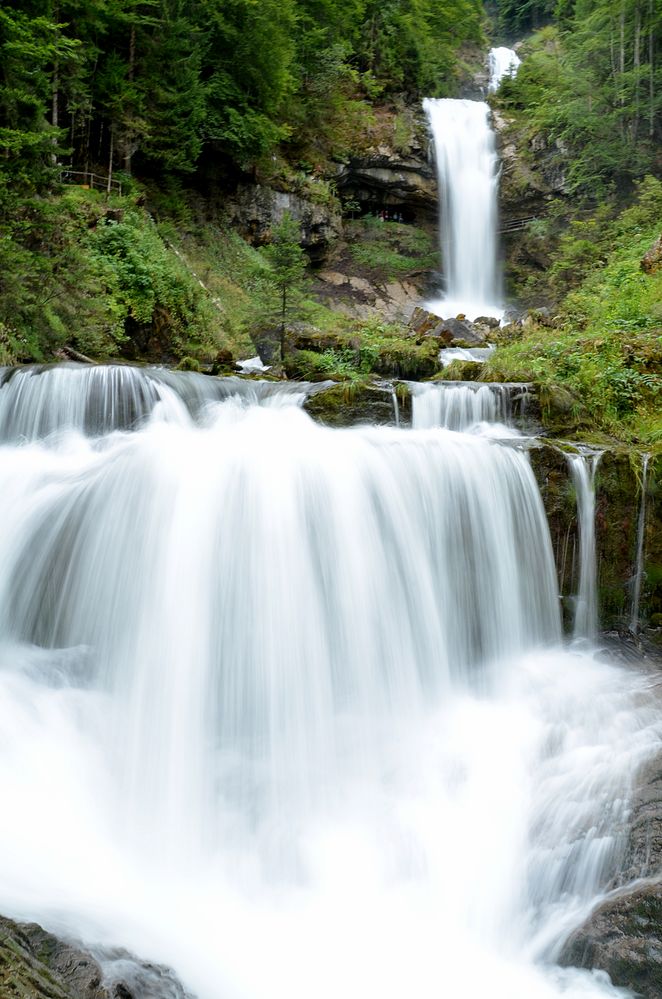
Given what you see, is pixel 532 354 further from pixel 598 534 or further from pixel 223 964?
pixel 223 964

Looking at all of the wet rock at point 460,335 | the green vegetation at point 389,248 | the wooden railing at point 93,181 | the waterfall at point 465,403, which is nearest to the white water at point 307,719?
the waterfall at point 465,403

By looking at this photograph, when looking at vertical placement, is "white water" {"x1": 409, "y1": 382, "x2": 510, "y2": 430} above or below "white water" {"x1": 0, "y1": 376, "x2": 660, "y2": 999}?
above

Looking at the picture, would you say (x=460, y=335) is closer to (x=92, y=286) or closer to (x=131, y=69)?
(x=92, y=286)

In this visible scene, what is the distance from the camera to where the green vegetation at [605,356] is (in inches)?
298

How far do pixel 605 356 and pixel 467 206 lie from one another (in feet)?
60.6

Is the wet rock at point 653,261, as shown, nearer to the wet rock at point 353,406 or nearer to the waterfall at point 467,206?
the wet rock at point 353,406

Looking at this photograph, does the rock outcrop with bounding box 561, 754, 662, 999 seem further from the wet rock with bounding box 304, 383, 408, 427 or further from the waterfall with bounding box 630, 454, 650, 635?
the wet rock with bounding box 304, 383, 408, 427

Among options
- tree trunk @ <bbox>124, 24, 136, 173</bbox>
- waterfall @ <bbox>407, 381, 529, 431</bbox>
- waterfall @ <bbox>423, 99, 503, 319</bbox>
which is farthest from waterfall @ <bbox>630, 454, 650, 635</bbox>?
waterfall @ <bbox>423, 99, 503, 319</bbox>

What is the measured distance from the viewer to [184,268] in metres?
17.0

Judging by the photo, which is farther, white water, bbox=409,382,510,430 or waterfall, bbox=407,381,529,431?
white water, bbox=409,382,510,430

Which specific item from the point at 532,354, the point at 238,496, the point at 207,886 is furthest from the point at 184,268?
the point at 207,886

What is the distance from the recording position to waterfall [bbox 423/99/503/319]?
80.1 feet

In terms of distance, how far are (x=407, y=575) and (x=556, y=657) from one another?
4.69 ft

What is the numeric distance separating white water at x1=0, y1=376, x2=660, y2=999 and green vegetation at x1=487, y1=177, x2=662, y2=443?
1725 millimetres
